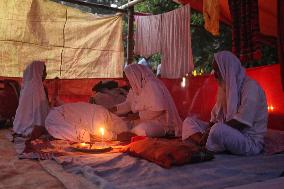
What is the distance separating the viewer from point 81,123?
488 centimetres

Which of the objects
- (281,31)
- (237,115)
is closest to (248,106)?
(237,115)

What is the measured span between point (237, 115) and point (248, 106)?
0.51 feet

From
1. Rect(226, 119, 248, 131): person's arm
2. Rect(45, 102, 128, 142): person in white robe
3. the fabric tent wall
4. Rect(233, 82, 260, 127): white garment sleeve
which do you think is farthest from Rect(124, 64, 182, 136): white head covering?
the fabric tent wall

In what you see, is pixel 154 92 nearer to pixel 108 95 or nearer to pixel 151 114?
pixel 151 114

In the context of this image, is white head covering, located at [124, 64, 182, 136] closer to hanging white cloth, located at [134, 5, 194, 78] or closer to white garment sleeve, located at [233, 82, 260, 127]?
hanging white cloth, located at [134, 5, 194, 78]

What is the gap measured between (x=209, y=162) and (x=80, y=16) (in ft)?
19.0

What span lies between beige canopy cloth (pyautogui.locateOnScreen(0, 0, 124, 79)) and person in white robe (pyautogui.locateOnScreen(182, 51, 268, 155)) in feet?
15.1

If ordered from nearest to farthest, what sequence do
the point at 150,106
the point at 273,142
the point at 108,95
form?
the point at 273,142
the point at 150,106
the point at 108,95

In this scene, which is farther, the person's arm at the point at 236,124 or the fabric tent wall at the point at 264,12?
the fabric tent wall at the point at 264,12

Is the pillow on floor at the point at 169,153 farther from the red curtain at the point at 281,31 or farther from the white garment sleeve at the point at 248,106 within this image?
the red curtain at the point at 281,31

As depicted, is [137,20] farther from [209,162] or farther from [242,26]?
[209,162]

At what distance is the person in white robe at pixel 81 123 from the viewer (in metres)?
4.71

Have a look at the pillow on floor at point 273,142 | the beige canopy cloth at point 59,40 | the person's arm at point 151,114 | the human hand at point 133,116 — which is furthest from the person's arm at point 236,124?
the beige canopy cloth at point 59,40

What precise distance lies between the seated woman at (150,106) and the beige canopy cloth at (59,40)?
2.80 metres
